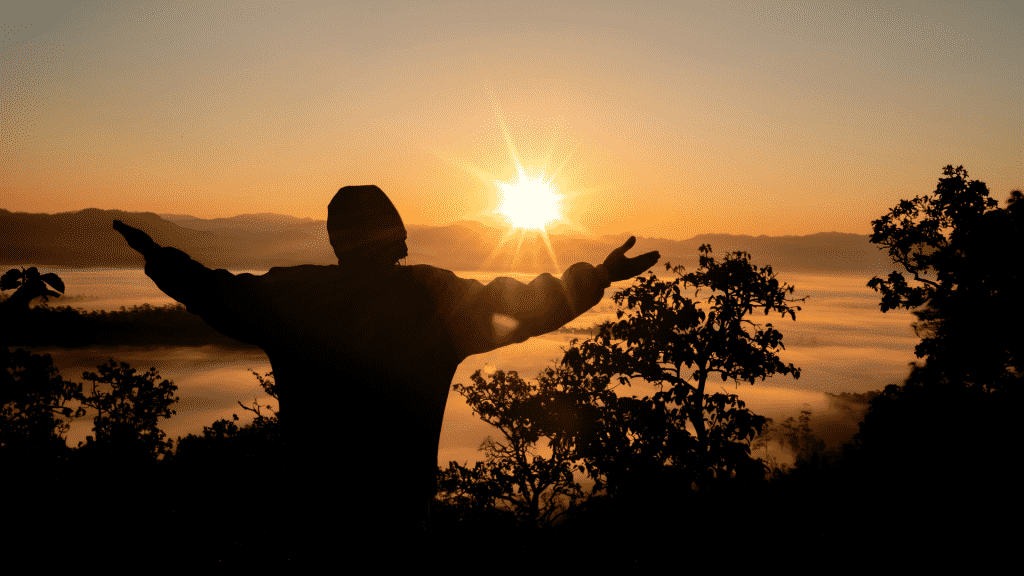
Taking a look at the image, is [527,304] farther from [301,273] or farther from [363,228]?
[301,273]

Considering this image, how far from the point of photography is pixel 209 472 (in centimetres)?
2134

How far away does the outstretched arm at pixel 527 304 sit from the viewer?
2.02 m

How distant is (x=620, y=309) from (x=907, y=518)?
12295 millimetres

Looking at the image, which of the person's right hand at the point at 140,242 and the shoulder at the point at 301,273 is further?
the shoulder at the point at 301,273

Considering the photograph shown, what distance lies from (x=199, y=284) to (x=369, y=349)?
0.64 m

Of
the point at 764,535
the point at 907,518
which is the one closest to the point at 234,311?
the point at 764,535

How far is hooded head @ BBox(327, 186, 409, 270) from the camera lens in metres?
2.23

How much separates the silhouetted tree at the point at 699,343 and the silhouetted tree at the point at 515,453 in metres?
6.81

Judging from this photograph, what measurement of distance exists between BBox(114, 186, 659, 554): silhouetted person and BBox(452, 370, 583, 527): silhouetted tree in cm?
2037

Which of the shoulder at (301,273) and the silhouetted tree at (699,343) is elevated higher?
the silhouetted tree at (699,343)

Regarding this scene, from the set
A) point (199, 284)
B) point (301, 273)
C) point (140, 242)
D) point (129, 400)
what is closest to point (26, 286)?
point (140, 242)

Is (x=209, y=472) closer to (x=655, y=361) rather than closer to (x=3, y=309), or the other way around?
(x=655, y=361)

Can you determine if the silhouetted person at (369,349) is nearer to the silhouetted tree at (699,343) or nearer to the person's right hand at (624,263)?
the person's right hand at (624,263)

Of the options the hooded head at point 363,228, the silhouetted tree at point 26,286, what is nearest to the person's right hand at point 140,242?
the silhouetted tree at point 26,286
